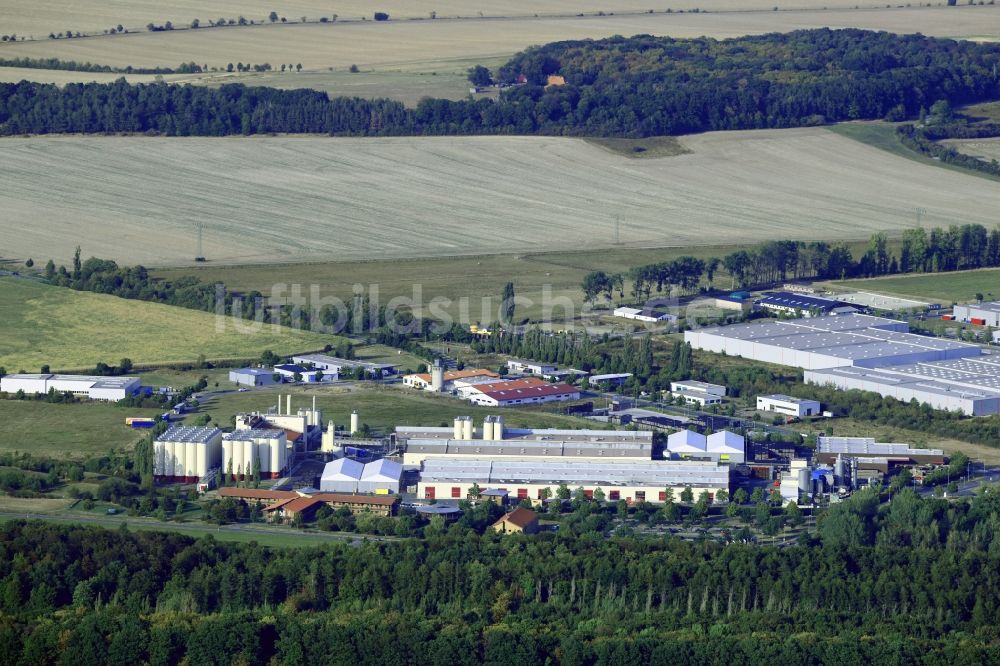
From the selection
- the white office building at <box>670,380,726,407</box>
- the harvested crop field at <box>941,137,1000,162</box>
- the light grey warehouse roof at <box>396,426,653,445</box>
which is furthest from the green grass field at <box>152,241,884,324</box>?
the harvested crop field at <box>941,137,1000,162</box>

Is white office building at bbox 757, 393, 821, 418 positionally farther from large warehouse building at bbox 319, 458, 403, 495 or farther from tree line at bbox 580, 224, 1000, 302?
tree line at bbox 580, 224, 1000, 302

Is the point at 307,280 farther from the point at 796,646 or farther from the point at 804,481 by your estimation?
the point at 796,646

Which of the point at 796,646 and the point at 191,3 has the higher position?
the point at 191,3

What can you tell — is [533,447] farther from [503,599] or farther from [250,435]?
[503,599]

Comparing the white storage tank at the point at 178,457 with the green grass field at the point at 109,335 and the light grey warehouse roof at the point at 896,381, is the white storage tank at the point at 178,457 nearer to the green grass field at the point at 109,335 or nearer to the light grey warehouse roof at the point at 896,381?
the green grass field at the point at 109,335

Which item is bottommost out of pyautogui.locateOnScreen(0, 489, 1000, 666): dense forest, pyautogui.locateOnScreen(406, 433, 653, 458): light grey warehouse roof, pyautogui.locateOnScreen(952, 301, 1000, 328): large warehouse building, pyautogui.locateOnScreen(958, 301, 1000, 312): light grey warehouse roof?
pyautogui.locateOnScreen(0, 489, 1000, 666): dense forest

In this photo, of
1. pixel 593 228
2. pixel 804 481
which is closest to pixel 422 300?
pixel 593 228
